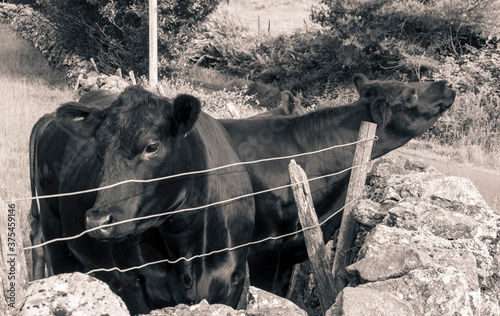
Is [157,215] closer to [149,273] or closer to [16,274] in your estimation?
[149,273]

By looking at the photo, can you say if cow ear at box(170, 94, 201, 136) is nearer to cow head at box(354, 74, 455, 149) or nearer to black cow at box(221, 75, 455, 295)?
black cow at box(221, 75, 455, 295)

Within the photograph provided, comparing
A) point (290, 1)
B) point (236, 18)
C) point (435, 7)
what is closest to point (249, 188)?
point (435, 7)

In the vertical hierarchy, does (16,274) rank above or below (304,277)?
above

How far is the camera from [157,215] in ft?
11.3

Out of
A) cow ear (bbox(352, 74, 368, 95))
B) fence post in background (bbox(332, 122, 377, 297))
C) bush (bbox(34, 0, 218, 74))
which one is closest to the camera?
fence post in background (bbox(332, 122, 377, 297))

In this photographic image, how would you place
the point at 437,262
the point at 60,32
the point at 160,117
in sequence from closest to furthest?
the point at 437,262, the point at 160,117, the point at 60,32

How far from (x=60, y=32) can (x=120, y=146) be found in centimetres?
1854

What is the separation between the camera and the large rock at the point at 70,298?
235cm

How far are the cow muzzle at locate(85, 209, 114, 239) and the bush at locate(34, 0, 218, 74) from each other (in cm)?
1384

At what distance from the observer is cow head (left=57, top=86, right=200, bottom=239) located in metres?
3.29

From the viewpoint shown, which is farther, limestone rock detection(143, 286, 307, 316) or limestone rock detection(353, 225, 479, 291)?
limestone rock detection(353, 225, 479, 291)

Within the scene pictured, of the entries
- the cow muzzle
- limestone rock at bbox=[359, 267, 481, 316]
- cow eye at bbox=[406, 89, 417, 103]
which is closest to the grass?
the cow muzzle

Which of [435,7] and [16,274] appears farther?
[435,7]

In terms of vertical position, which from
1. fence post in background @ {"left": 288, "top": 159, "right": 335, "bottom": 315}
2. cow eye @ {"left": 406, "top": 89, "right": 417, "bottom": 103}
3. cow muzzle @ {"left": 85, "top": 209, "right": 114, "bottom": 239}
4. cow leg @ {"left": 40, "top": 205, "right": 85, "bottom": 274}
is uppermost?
cow eye @ {"left": 406, "top": 89, "right": 417, "bottom": 103}
